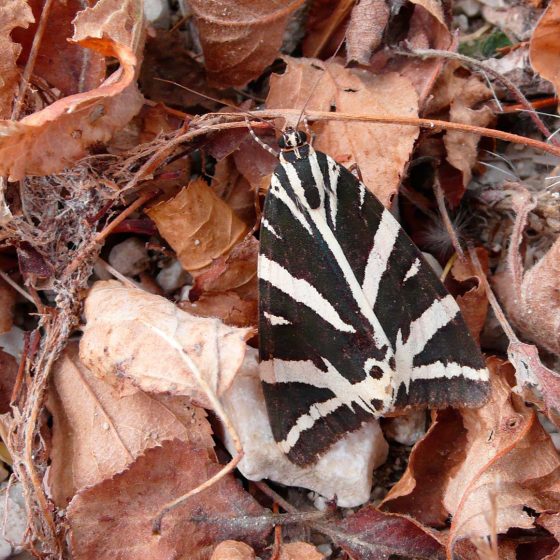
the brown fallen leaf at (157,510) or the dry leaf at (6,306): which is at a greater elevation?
the dry leaf at (6,306)

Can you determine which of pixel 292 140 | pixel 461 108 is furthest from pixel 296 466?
pixel 461 108

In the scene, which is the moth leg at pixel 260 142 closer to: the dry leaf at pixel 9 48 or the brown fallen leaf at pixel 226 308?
the brown fallen leaf at pixel 226 308

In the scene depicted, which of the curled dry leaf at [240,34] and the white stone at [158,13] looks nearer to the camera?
the curled dry leaf at [240,34]

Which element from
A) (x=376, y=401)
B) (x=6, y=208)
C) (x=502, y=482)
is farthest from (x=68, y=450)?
(x=502, y=482)

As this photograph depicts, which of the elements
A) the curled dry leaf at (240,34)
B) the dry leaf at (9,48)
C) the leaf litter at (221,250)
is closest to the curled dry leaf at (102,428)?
the leaf litter at (221,250)

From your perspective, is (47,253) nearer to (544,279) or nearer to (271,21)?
(271,21)

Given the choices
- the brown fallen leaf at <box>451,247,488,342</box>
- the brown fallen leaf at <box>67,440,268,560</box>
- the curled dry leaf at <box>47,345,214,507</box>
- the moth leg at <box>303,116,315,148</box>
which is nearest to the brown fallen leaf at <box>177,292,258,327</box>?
the curled dry leaf at <box>47,345,214,507</box>
